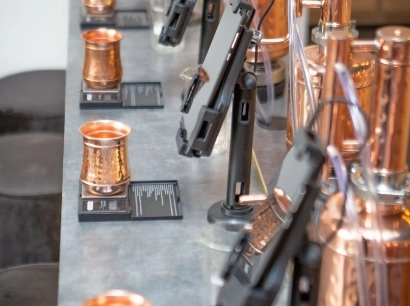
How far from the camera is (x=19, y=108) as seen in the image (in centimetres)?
226

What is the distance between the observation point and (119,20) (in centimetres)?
207

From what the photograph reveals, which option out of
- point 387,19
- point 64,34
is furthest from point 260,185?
point 387,19

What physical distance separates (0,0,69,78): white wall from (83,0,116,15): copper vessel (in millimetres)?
648

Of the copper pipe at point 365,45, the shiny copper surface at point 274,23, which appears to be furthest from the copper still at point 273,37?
the copper pipe at point 365,45

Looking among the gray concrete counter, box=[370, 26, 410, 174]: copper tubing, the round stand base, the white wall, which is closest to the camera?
box=[370, 26, 410, 174]: copper tubing

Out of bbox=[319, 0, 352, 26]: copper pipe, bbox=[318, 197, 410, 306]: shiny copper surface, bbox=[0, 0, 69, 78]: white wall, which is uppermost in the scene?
bbox=[319, 0, 352, 26]: copper pipe

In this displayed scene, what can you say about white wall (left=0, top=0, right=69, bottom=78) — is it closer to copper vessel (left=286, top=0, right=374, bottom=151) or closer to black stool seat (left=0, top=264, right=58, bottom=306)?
black stool seat (left=0, top=264, right=58, bottom=306)

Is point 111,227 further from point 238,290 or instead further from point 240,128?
point 238,290

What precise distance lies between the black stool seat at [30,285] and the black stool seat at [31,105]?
650 mm

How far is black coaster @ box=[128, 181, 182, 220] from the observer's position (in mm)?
1215

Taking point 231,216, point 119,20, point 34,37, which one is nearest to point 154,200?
point 231,216

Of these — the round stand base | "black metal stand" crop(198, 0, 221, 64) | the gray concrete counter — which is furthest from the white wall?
the round stand base

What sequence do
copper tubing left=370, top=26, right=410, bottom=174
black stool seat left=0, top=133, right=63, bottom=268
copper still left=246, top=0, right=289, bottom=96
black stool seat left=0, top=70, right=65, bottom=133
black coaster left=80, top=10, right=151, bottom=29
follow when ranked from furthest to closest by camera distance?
black stool seat left=0, top=70, right=65, bottom=133, black coaster left=80, top=10, right=151, bottom=29, black stool seat left=0, top=133, right=63, bottom=268, copper still left=246, top=0, right=289, bottom=96, copper tubing left=370, top=26, right=410, bottom=174

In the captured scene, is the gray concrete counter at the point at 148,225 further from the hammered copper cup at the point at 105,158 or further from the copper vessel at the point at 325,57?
the copper vessel at the point at 325,57
